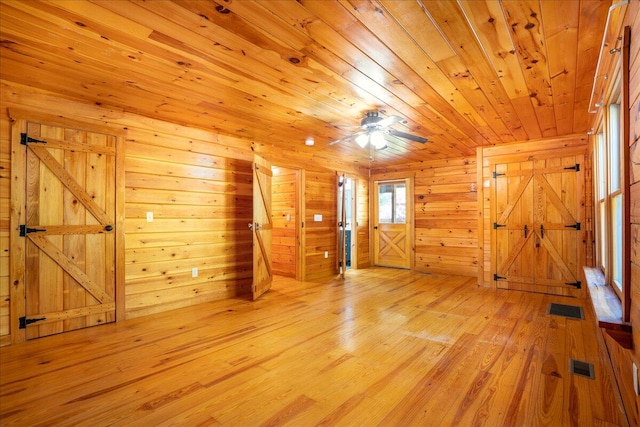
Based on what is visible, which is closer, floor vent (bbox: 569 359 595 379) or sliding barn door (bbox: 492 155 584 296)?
floor vent (bbox: 569 359 595 379)

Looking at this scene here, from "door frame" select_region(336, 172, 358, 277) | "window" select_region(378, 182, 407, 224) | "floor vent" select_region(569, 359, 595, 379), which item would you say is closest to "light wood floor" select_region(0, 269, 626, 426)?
"floor vent" select_region(569, 359, 595, 379)

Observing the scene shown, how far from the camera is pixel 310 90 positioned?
9.23ft

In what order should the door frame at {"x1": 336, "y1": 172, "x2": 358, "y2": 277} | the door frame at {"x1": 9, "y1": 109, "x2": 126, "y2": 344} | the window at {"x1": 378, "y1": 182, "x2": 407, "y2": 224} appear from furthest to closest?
the window at {"x1": 378, "y1": 182, "x2": 407, "y2": 224} < the door frame at {"x1": 336, "y1": 172, "x2": 358, "y2": 277} < the door frame at {"x1": 9, "y1": 109, "x2": 126, "y2": 344}

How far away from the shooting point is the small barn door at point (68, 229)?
294 centimetres

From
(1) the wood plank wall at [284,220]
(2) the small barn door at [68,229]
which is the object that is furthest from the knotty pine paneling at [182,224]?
(1) the wood plank wall at [284,220]

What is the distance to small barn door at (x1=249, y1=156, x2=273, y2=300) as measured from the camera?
4.34 m

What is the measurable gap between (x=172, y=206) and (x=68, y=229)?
1062 millimetres

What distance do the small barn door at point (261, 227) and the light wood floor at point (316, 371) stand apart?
722 mm

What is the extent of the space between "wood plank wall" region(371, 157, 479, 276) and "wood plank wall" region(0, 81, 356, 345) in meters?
3.22

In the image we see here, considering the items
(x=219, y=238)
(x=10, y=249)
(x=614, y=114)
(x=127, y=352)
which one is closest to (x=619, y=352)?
(x=614, y=114)

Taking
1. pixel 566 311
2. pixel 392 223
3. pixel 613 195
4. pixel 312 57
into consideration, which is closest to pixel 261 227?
pixel 312 57

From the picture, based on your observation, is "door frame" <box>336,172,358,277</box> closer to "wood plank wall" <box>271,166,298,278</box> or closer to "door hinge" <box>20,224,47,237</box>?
"wood plank wall" <box>271,166,298,278</box>

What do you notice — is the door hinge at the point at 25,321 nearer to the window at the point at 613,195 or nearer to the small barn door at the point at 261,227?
the small barn door at the point at 261,227

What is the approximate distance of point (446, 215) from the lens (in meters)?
6.01
